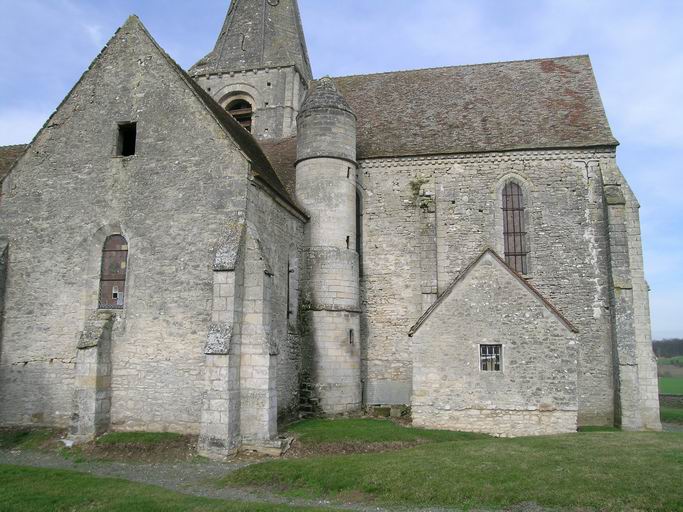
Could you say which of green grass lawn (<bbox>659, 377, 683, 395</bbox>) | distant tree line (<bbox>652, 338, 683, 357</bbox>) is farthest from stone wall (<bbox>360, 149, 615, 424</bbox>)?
distant tree line (<bbox>652, 338, 683, 357</bbox>)

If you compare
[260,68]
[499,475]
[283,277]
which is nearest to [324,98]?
[283,277]

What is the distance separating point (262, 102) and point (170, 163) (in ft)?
39.2

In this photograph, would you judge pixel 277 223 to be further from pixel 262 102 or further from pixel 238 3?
pixel 238 3

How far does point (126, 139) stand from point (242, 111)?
10918 mm

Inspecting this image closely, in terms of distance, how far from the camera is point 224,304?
12.9 meters

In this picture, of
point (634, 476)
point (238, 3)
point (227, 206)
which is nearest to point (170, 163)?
point (227, 206)

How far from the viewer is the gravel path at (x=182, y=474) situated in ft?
30.3

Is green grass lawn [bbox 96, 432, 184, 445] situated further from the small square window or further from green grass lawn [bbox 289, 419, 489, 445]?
the small square window

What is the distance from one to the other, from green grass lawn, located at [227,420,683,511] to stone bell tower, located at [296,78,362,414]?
186 inches

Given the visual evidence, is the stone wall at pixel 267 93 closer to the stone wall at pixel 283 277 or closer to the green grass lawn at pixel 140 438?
the stone wall at pixel 283 277

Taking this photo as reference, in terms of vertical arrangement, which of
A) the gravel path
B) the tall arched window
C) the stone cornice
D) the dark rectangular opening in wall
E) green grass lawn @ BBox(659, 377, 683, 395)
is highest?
the stone cornice

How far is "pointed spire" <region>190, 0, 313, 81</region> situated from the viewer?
26.2 meters

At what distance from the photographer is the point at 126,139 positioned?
1565cm

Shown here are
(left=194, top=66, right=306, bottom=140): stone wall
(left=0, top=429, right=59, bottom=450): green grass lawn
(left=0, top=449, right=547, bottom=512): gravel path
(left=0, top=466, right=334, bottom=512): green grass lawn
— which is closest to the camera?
(left=0, top=466, right=334, bottom=512): green grass lawn
